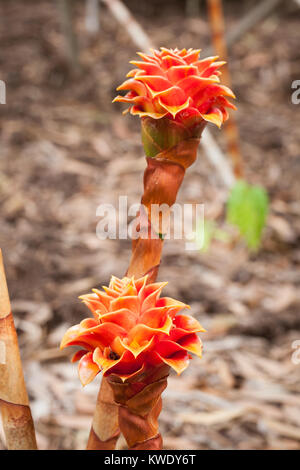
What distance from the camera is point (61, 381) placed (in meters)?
1.34

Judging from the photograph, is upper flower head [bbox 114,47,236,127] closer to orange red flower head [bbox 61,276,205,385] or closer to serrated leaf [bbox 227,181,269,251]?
orange red flower head [bbox 61,276,205,385]

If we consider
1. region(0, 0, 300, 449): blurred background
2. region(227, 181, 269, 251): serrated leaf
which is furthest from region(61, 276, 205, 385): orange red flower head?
region(227, 181, 269, 251): serrated leaf

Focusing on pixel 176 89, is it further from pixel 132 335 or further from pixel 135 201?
pixel 135 201

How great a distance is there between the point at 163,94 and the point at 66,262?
1.40 m

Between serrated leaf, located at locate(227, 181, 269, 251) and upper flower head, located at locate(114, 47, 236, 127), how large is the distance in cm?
128

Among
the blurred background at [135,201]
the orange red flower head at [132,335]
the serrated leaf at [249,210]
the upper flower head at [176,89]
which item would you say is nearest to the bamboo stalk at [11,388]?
the orange red flower head at [132,335]

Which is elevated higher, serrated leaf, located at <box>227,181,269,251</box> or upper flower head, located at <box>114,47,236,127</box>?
serrated leaf, located at <box>227,181,269,251</box>

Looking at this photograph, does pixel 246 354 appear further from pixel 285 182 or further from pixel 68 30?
pixel 68 30

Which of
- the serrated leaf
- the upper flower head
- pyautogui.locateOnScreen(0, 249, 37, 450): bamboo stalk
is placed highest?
the serrated leaf

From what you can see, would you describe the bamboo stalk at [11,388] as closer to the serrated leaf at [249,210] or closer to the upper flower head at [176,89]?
the upper flower head at [176,89]

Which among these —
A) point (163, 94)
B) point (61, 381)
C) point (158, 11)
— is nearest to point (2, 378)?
point (163, 94)

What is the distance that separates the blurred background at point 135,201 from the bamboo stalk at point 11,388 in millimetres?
534

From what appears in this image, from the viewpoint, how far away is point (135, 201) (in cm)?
217

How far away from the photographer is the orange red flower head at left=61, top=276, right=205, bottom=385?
18.3 inches
